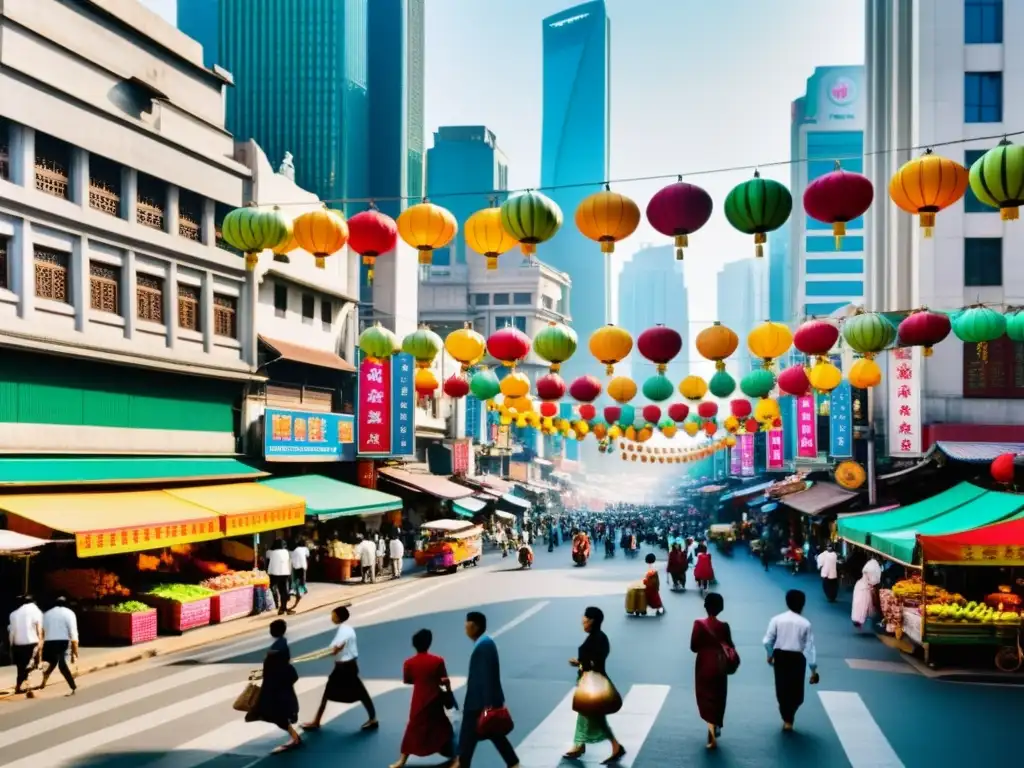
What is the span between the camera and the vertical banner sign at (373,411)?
3466 cm

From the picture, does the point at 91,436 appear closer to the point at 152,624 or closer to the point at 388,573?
the point at 152,624

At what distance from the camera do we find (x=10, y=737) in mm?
11203

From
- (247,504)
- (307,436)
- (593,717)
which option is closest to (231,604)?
(247,504)

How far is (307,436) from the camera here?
3083 cm

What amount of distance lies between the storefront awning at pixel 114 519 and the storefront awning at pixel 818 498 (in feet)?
64.7

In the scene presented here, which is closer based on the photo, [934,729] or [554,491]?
[934,729]

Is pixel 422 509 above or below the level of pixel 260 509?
below

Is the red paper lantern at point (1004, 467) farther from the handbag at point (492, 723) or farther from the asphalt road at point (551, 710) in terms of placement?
the handbag at point (492, 723)

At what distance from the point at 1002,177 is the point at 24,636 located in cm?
1348

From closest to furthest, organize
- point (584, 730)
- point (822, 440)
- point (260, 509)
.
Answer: point (584, 730) → point (260, 509) → point (822, 440)

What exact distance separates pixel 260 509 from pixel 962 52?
28.2m

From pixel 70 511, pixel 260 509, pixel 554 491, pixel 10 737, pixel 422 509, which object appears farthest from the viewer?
pixel 554 491

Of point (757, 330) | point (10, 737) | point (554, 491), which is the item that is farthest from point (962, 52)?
point (554, 491)

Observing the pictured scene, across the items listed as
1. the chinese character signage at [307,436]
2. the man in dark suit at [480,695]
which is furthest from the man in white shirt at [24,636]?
the chinese character signage at [307,436]
